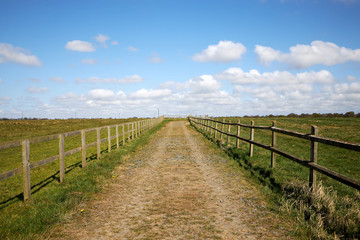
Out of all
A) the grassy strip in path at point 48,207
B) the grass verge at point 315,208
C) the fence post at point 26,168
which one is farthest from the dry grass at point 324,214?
the fence post at point 26,168

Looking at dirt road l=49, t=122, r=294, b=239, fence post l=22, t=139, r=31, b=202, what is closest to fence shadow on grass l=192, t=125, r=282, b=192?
dirt road l=49, t=122, r=294, b=239

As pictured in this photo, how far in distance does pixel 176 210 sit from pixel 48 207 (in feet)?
9.44

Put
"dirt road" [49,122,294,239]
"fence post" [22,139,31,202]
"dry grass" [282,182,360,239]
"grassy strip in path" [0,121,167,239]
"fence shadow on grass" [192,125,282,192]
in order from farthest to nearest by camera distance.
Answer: "fence shadow on grass" [192,125,282,192] < "fence post" [22,139,31,202] < "grassy strip in path" [0,121,167,239] < "dirt road" [49,122,294,239] < "dry grass" [282,182,360,239]

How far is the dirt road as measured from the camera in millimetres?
4332

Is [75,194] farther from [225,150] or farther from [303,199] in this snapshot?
[225,150]

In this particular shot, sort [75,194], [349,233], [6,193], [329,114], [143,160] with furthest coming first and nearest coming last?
[329,114] → [143,160] → [6,193] → [75,194] → [349,233]

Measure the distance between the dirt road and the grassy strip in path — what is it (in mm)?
333

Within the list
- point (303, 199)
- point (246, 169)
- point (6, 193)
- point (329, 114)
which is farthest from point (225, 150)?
point (329, 114)

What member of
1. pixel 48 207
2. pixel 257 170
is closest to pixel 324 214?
pixel 257 170

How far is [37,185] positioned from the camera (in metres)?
8.26

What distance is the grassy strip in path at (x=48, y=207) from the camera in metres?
4.51

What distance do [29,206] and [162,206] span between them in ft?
10.0

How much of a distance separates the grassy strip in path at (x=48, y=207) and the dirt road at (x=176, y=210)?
33 cm

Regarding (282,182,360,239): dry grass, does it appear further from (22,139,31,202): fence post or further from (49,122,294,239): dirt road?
(22,139,31,202): fence post
